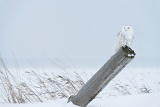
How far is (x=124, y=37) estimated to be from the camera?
3.02 meters

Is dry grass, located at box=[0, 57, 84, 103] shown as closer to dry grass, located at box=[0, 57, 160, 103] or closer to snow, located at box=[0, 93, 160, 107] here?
dry grass, located at box=[0, 57, 160, 103]

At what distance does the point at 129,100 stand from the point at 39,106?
0.79 metres

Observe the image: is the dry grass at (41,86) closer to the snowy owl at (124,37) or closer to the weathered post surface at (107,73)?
the snowy owl at (124,37)

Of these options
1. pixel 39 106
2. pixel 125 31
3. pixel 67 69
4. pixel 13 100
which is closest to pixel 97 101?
pixel 39 106

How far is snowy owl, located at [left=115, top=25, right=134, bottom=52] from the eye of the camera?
2976 millimetres

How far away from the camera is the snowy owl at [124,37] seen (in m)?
2.98

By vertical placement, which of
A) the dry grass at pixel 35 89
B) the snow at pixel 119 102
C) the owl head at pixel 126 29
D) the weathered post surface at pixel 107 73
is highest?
the owl head at pixel 126 29

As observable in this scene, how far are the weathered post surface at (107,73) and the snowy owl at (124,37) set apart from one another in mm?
536

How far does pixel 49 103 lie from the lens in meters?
2.57

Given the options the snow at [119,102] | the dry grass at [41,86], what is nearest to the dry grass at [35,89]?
the dry grass at [41,86]

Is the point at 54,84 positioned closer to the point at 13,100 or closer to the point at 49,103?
the point at 13,100

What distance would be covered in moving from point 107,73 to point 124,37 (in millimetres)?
759

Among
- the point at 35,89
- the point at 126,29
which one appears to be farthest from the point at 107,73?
the point at 35,89

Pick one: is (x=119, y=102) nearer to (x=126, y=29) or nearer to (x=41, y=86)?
(x=126, y=29)
